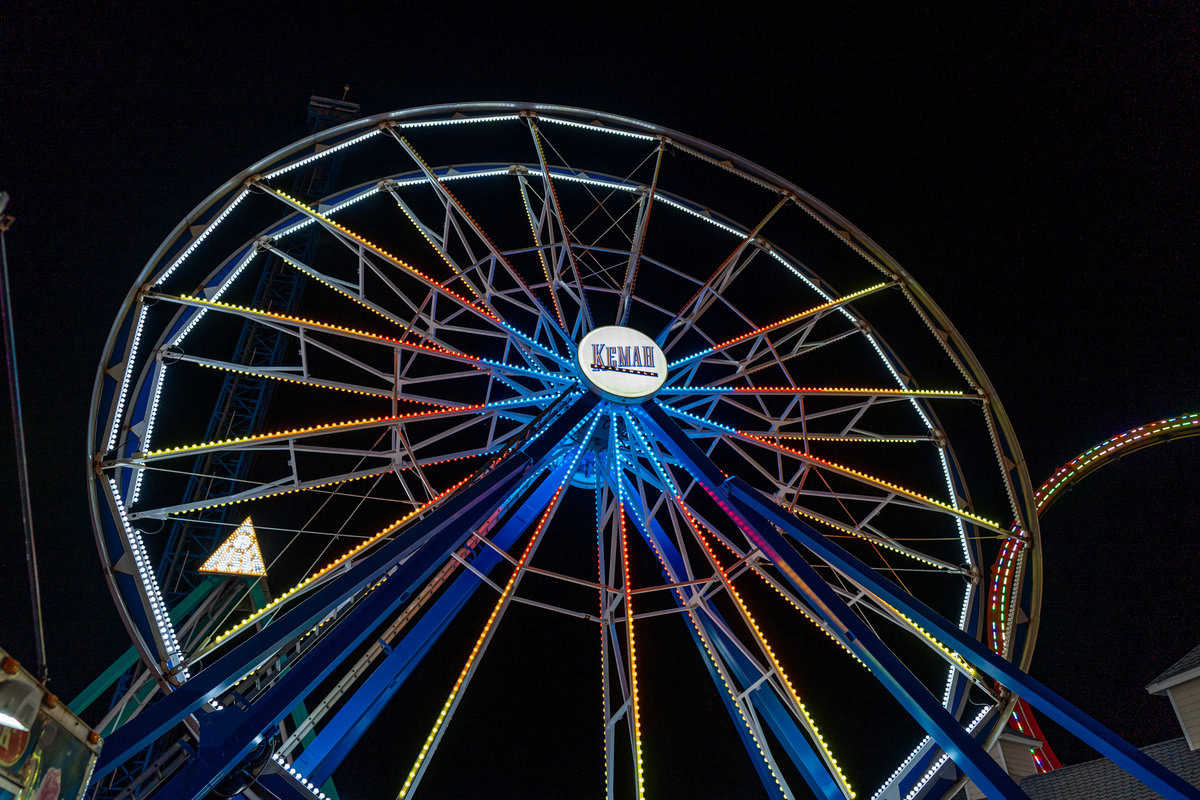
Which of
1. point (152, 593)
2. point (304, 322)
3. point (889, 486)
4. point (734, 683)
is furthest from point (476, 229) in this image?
point (734, 683)

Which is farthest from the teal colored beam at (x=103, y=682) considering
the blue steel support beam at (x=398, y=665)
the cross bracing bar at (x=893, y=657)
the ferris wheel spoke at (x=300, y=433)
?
the cross bracing bar at (x=893, y=657)

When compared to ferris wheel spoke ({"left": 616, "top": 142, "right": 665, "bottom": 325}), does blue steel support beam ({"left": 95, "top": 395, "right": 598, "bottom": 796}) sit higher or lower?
lower

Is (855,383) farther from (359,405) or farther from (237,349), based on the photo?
(237,349)

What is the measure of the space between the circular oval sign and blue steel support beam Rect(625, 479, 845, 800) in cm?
189

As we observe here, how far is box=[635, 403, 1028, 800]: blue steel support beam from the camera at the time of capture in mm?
6332

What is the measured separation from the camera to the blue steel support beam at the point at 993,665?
6.15 m

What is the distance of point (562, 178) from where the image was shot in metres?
14.1

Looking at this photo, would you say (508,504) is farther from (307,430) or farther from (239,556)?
(239,556)

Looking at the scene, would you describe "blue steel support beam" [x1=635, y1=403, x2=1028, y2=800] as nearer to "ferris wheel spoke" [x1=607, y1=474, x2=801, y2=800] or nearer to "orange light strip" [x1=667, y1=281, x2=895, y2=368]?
"ferris wheel spoke" [x1=607, y1=474, x2=801, y2=800]

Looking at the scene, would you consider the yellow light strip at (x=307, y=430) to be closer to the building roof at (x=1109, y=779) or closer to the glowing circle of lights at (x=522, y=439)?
the glowing circle of lights at (x=522, y=439)

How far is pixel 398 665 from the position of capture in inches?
371

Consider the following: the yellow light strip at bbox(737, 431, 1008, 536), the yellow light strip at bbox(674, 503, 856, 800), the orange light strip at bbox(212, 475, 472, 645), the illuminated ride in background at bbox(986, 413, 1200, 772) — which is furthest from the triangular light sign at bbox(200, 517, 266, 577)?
the illuminated ride in background at bbox(986, 413, 1200, 772)

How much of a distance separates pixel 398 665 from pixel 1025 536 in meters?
9.25

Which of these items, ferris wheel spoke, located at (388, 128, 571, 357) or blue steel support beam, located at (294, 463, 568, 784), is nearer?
blue steel support beam, located at (294, 463, 568, 784)
